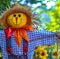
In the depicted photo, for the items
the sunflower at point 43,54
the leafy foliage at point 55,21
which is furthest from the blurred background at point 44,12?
the sunflower at point 43,54

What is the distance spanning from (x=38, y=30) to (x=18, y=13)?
0.13m

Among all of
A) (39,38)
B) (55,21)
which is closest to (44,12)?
(55,21)

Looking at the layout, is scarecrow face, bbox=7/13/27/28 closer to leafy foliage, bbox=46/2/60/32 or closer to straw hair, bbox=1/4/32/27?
straw hair, bbox=1/4/32/27

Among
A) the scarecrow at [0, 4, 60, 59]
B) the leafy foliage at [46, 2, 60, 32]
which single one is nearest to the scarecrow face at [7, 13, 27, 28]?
the scarecrow at [0, 4, 60, 59]

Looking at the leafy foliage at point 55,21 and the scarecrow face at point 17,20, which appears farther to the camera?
the leafy foliage at point 55,21

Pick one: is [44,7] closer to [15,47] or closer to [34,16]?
[34,16]

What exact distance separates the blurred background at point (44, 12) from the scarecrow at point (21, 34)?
5 cm

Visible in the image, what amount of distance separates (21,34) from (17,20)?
0.07 meters

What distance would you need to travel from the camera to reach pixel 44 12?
108 centimetres

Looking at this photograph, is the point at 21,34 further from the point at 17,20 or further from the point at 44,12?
the point at 44,12

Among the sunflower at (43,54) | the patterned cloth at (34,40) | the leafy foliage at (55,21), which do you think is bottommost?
the sunflower at (43,54)

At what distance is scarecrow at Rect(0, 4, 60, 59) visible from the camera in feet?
3.08

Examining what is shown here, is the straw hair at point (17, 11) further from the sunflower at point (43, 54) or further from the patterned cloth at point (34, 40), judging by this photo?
the sunflower at point (43, 54)

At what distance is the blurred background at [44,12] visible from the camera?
3.29 ft
